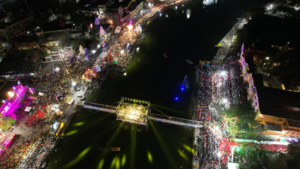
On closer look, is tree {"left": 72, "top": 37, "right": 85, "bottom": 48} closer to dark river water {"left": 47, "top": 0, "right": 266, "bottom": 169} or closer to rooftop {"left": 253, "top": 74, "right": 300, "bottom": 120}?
dark river water {"left": 47, "top": 0, "right": 266, "bottom": 169}

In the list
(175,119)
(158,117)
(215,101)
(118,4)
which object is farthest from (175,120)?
(118,4)

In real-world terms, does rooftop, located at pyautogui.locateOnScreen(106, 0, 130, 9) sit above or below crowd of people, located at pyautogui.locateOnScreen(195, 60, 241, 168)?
above

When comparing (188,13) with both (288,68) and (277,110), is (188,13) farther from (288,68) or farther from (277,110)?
(277,110)

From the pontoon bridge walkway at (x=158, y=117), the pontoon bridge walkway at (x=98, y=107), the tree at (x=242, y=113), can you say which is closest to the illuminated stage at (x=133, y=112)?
the pontoon bridge walkway at (x=158, y=117)

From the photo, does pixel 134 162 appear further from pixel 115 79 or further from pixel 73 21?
pixel 73 21

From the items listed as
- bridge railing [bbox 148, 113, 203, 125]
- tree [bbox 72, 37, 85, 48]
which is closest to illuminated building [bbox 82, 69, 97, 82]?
tree [bbox 72, 37, 85, 48]

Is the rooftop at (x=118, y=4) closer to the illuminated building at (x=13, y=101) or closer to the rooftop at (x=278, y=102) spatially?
the illuminated building at (x=13, y=101)
